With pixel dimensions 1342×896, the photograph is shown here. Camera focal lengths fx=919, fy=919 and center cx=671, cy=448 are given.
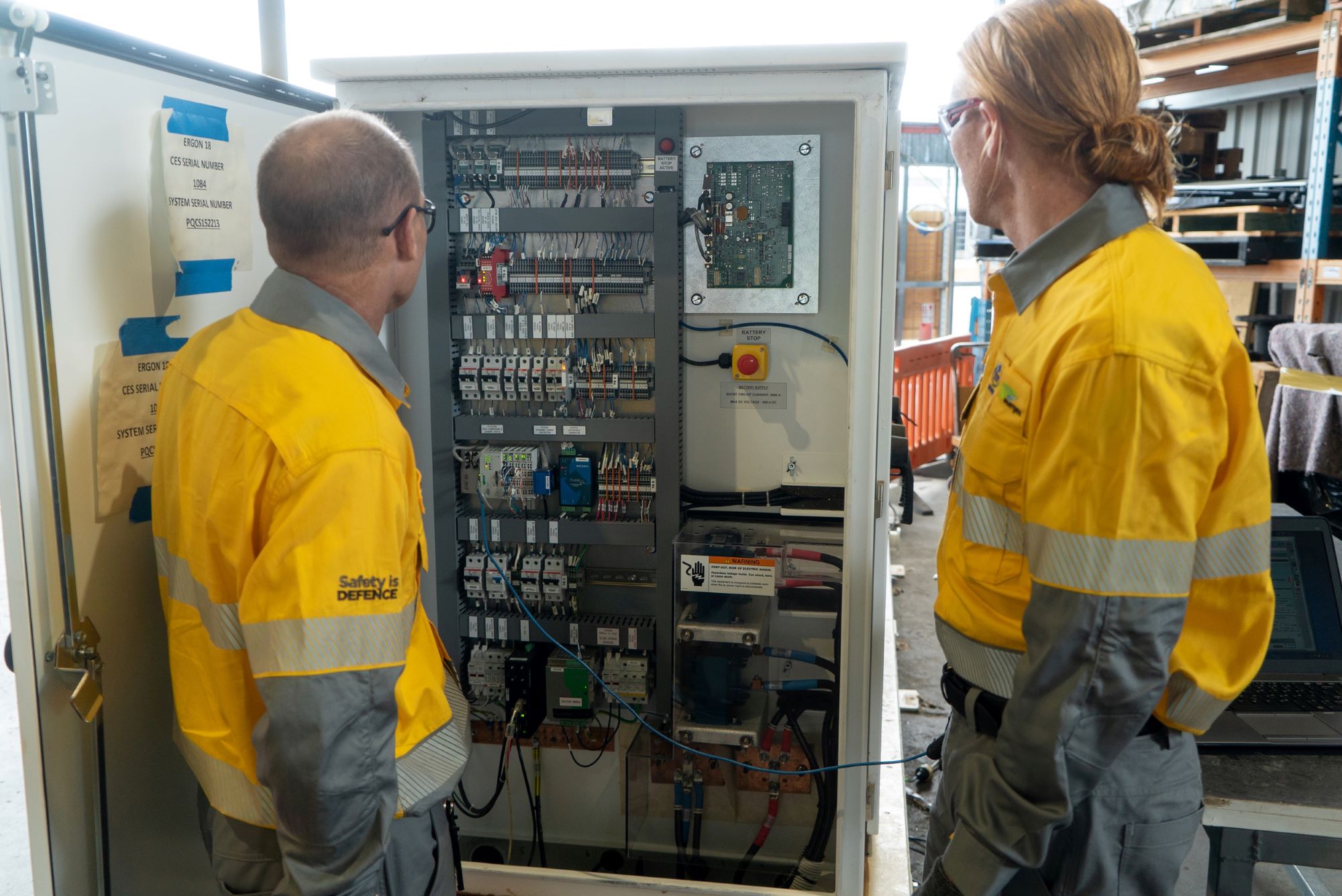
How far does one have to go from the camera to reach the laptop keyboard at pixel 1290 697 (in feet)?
5.48

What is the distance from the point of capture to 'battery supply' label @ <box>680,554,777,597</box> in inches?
88.4

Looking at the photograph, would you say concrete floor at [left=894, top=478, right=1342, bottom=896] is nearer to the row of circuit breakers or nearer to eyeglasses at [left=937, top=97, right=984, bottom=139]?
the row of circuit breakers

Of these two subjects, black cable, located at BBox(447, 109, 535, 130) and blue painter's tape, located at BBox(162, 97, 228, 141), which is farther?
black cable, located at BBox(447, 109, 535, 130)

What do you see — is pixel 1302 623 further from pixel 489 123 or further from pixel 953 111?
pixel 489 123

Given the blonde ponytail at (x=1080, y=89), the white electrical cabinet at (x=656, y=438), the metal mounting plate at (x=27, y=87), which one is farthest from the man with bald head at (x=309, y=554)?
the blonde ponytail at (x=1080, y=89)

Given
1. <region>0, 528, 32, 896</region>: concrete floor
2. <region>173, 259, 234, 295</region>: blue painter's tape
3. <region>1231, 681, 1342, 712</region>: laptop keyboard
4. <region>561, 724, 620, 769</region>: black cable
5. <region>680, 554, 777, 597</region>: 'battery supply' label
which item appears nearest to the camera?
<region>173, 259, 234, 295</region>: blue painter's tape

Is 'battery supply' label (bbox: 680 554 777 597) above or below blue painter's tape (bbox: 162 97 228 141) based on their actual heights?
below

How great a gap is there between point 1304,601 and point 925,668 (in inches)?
105

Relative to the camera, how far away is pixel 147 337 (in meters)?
1.44

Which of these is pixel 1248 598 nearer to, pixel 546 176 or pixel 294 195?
pixel 294 195

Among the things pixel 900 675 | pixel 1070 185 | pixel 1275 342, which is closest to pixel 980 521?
pixel 1070 185

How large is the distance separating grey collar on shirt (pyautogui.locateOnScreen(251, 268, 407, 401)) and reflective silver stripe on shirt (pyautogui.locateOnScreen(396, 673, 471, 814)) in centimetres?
54

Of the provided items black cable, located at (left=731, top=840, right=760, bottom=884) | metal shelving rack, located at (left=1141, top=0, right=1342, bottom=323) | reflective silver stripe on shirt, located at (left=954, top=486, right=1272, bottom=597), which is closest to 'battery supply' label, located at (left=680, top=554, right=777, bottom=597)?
black cable, located at (left=731, top=840, right=760, bottom=884)

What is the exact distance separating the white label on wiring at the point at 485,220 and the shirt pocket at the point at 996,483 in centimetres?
139
